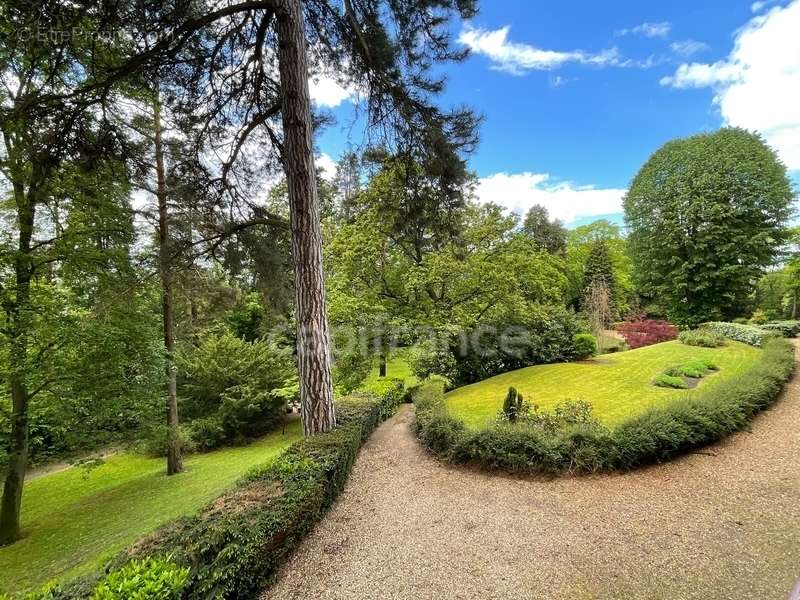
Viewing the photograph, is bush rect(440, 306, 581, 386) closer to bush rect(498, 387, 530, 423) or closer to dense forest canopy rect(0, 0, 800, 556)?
dense forest canopy rect(0, 0, 800, 556)

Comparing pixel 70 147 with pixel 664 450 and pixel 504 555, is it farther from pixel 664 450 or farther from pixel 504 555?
pixel 664 450

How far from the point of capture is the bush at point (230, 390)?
42.4 ft

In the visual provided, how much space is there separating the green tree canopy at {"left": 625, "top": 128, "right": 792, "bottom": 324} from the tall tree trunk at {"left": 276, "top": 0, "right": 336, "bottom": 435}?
21.4m

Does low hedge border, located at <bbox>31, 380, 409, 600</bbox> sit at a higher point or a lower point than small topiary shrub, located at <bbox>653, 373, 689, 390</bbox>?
higher

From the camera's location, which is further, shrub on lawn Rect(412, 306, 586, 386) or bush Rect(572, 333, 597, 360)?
bush Rect(572, 333, 597, 360)

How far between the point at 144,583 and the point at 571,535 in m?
3.61

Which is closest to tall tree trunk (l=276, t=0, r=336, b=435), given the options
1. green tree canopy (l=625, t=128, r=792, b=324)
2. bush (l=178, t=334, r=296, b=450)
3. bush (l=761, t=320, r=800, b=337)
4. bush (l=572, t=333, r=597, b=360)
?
bush (l=178, t=334, r=296, b=450)

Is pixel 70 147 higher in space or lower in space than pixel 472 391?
higher

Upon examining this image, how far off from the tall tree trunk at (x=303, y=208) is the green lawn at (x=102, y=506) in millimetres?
1968

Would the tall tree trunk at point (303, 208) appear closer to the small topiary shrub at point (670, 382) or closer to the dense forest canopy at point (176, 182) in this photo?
the dense forest canopy at point (176, 182)

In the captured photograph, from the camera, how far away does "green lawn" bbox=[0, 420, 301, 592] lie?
5.48 m

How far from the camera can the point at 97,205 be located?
6176 millimetres

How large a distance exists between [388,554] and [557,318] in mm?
13283

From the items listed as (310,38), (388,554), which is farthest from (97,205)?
(388,554)
